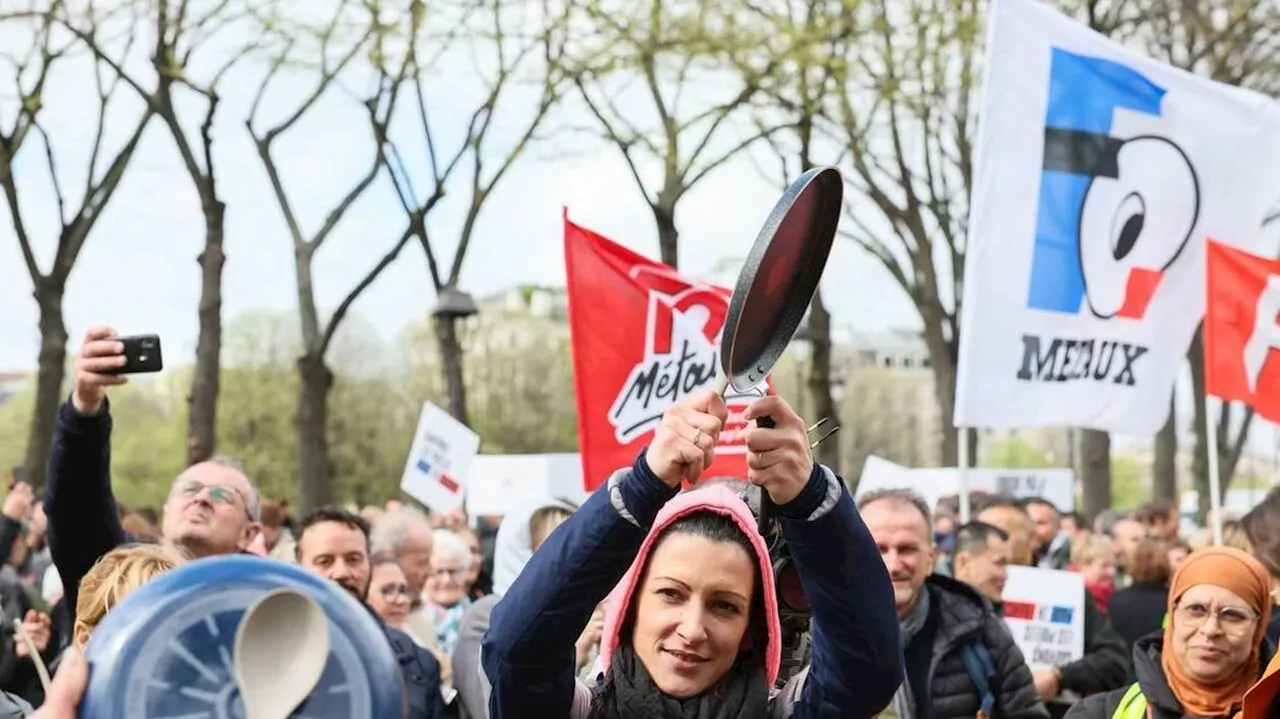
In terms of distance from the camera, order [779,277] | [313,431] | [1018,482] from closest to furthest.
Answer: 1. [779,277]
2. [1018,482]
3. [313,431]

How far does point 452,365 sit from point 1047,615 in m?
13.9

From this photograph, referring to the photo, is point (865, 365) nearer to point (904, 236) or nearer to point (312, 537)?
point (904, 236)

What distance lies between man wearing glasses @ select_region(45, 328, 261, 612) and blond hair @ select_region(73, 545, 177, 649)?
0.40 meters

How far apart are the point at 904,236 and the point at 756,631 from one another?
21396mm

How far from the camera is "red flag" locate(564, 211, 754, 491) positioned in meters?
7.50

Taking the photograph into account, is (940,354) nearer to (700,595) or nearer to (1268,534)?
(1268,534)

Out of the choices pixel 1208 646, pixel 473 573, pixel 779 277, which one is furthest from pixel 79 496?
pixel 473 573

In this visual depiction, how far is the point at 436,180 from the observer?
68.6 ft

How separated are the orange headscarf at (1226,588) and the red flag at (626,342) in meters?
3.11

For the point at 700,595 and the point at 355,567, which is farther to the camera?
the point at 355,567

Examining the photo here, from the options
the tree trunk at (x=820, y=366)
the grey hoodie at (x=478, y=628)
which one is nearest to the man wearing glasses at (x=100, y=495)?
the grey hoodie at (x=478, y=628)

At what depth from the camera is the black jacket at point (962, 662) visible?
518 centimetres

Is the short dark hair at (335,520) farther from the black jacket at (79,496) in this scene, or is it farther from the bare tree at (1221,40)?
the bare tree at (1221,40)

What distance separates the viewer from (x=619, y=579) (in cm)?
248
